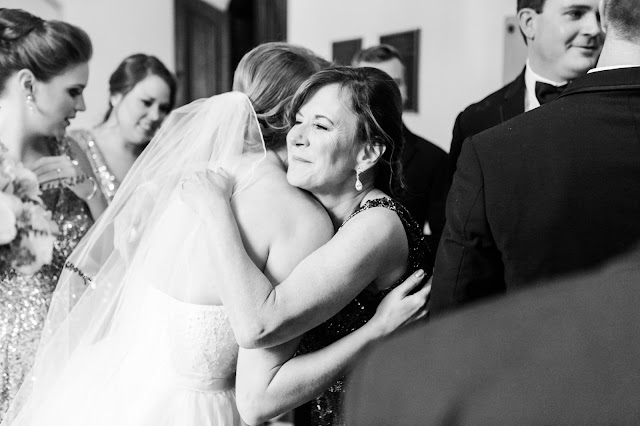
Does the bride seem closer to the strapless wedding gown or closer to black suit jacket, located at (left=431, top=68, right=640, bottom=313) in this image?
the strapless wedding gown

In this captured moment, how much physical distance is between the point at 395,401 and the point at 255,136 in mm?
1667

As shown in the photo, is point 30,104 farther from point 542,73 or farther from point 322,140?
point 542,73

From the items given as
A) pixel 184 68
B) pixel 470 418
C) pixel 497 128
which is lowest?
pixel 184 68

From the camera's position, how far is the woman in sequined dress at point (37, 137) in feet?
7.89

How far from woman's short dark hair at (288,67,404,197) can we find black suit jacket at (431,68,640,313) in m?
0.27

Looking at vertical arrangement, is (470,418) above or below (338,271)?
above

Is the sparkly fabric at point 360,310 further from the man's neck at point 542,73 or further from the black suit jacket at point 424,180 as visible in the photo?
the black suit jacket at point 424,180

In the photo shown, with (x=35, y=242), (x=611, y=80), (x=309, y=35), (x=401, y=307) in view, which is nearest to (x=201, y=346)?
(x=401, y=307)

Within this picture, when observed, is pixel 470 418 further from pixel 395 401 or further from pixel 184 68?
pixel 184 68

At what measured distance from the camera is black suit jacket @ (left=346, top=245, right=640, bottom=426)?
34 centimetres

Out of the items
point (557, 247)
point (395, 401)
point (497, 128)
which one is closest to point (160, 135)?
point (497, 128)

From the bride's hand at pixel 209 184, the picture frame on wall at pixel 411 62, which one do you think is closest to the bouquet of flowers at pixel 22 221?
the bride's hand at pixel 209 184

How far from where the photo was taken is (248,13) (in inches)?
319

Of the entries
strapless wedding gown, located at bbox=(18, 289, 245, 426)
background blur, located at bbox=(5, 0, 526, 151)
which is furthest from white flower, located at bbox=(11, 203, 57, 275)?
background blur, located at bbox=(5, 0, 526, 151)
